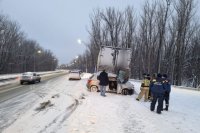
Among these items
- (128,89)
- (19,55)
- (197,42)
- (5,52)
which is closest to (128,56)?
(128,89)

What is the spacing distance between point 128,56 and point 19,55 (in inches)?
3683

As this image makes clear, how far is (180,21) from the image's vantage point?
49656 mm

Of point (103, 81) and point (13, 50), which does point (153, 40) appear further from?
point (13, 50)

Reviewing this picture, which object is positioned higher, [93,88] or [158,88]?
[158,88]

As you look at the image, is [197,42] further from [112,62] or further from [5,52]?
[5,52]

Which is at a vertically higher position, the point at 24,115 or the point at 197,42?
the point at 197,42

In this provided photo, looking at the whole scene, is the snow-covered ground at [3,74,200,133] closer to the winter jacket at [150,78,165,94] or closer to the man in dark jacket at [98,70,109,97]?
the winter jacket at [150,78,165,94]

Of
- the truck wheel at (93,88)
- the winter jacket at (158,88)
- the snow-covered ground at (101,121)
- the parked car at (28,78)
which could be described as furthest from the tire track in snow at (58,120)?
the parked car at (28,78)

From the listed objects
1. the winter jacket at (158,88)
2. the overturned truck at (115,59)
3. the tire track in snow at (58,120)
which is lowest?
the tire track in snow at (58,120)

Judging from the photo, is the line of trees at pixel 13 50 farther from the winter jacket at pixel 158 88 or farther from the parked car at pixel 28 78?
the winter jacket at pixel 158 88

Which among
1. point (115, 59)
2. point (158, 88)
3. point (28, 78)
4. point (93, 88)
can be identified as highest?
point (115, 59)

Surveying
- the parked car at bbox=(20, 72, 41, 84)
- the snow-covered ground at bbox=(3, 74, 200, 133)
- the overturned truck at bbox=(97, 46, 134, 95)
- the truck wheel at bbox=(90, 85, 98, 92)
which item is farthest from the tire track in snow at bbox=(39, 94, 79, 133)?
the parked car at bbox=(20, 72, 41, 84)

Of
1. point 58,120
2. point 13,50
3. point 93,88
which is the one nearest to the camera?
point 58,120

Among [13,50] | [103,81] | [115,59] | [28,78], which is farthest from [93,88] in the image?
[13,50]
